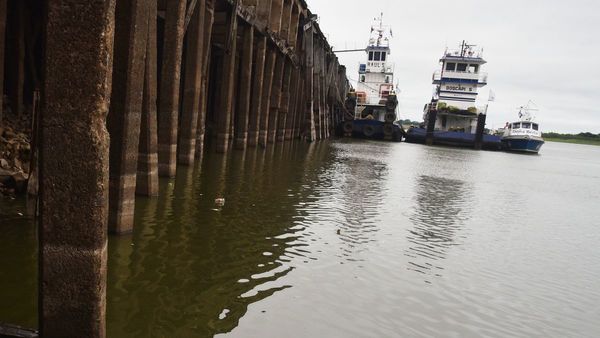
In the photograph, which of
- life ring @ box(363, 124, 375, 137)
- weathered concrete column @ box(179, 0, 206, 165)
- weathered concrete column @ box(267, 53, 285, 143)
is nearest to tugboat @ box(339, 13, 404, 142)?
life ring @ box(363, 124, 375, 137)

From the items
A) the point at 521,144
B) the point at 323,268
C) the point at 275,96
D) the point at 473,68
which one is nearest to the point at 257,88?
the point at 275,96

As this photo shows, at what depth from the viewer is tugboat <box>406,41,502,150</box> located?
40781 millimetres

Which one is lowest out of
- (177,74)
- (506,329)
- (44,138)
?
(506,329)

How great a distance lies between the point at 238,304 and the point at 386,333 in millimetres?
1415

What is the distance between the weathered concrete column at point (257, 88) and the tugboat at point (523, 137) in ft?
108

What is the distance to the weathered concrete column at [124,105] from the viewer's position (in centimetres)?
523

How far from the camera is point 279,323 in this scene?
397 cm

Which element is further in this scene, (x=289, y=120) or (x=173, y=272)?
(x=289, y=120)

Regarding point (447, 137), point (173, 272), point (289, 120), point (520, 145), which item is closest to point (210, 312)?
point (173, 272)

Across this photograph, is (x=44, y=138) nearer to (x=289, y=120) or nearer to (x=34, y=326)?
(x=34, y=326)

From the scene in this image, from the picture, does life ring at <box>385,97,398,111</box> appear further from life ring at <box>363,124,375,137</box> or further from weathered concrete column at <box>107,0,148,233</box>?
weathered concrete column at <box>107,0,148,233</box>

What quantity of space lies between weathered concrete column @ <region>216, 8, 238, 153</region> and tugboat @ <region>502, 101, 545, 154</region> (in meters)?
36.0

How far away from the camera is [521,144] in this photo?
4231 cm

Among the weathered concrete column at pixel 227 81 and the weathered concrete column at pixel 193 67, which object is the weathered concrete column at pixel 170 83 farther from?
the weathered concrete column at pixel 227 81
